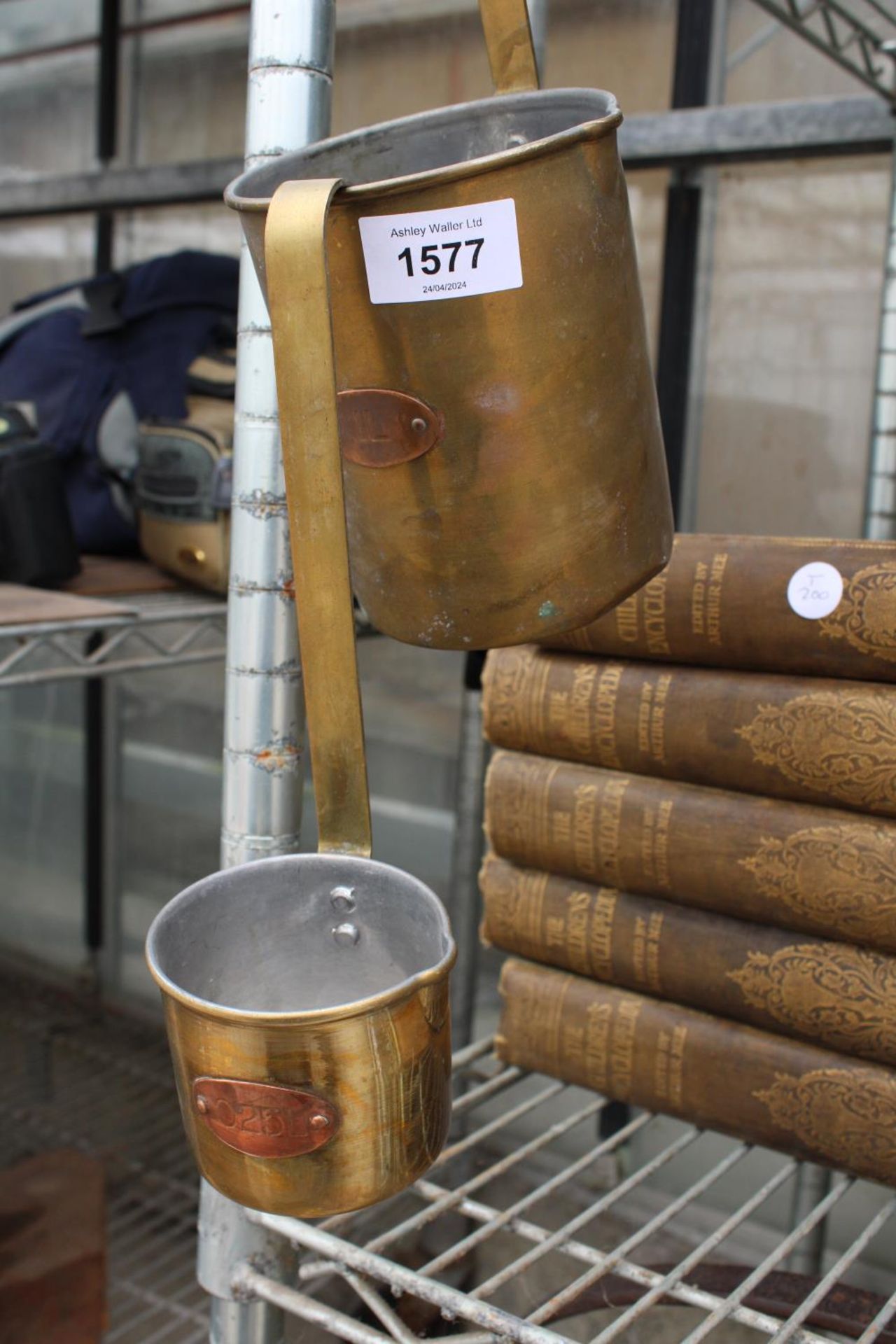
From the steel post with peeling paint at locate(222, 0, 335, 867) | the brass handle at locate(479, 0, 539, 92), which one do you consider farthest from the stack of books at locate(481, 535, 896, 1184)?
the brass handle at locate(479, 0, 539, 92)

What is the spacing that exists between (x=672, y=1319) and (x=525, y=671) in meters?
0.51

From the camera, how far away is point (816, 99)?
1473 mm

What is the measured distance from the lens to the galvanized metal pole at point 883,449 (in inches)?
47.6

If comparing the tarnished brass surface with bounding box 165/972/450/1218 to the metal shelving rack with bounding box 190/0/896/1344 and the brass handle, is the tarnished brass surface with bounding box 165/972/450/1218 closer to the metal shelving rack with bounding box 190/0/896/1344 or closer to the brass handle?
the metal shelving rack with bounding box 190/0/896/1344

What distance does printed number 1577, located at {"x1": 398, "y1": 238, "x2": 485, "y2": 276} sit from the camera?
0.50 metres

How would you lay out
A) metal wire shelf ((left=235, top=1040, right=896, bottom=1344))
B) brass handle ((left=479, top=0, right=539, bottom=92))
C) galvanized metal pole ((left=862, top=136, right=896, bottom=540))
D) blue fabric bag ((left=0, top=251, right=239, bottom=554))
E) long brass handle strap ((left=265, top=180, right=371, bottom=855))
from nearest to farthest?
long brass handle strap ((left=265, top=180, right=371, bottom=855)), brass handle ((left=479, top=0, right=539, bottom=92)), metal wire shelf ((left=235, top=1040, right=896, bottom=1344)), galvanized metal pole ((left=862, top=136, right=896, bottom=540)), blue fabric bag ((left=0, top=251, right=239, bottom=554))

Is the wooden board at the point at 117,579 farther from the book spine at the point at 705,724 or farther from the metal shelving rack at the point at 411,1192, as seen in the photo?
the book spine at the point at 705,724

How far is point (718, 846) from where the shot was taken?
0.87m

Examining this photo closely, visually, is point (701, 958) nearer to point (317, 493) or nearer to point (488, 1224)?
point (488, 1224)

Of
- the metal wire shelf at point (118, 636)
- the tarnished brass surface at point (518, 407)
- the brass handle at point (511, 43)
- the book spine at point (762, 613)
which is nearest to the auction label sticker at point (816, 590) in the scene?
the book spine at point (762, 613)

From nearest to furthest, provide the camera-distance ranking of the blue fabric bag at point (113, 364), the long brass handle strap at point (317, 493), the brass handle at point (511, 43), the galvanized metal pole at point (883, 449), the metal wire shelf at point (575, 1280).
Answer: the long brass handle strap at point (317, 493) < the brass handle at point (511, 43) < the metal wire shelf at point (575, 1280) < the galvanized metal pole at point (883, 449) < the blue fabric bag at point (113, 364)

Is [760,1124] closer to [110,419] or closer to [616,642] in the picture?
[616,642]

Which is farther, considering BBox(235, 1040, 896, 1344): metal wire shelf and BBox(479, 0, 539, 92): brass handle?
BBox(235, 1040, 896, 1344): metal wire shelf

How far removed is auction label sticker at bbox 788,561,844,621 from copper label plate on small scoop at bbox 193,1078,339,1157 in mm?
495
